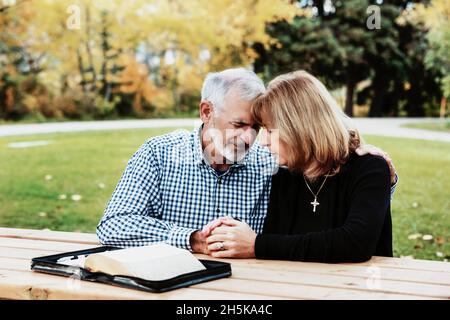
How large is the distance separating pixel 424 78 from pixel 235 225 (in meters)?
12.5

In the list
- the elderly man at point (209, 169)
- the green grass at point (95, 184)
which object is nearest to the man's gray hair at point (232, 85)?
the elderly man at point (209, 169)

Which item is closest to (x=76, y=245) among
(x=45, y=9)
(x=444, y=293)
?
(x=444, y=293)

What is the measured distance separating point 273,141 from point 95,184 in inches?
182

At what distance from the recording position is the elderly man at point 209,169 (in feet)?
7.29

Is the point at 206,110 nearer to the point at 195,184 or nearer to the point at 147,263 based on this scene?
the point at 195,184

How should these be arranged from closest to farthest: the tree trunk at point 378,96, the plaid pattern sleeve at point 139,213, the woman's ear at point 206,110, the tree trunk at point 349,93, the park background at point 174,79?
the plaid pattern sleeve at point 139,213, the woman's ear at point 206,110, the park background at point 174,79, the tree trunk at point 349,93, the tree trunk at point 378,96

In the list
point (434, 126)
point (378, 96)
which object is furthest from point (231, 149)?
point (378, 96)

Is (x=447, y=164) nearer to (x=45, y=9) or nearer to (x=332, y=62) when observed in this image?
(x=332, y=62)

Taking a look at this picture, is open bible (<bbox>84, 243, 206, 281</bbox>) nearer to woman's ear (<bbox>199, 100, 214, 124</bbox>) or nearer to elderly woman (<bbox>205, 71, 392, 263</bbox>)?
elderly woman (<bbox>205, 71, 392, 263</bbox>)

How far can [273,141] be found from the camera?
2.03m

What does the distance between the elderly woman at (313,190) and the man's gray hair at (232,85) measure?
14cm

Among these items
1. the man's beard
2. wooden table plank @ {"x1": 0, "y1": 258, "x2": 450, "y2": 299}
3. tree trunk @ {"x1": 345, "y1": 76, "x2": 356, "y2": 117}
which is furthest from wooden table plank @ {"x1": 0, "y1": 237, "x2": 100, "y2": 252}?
tree trunk @ {"x1": 345, "y1": 76, "x2": 356, "y2": 117}

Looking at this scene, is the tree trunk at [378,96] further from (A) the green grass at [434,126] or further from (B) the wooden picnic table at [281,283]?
(B) the wooden picnic table at [281,283]
